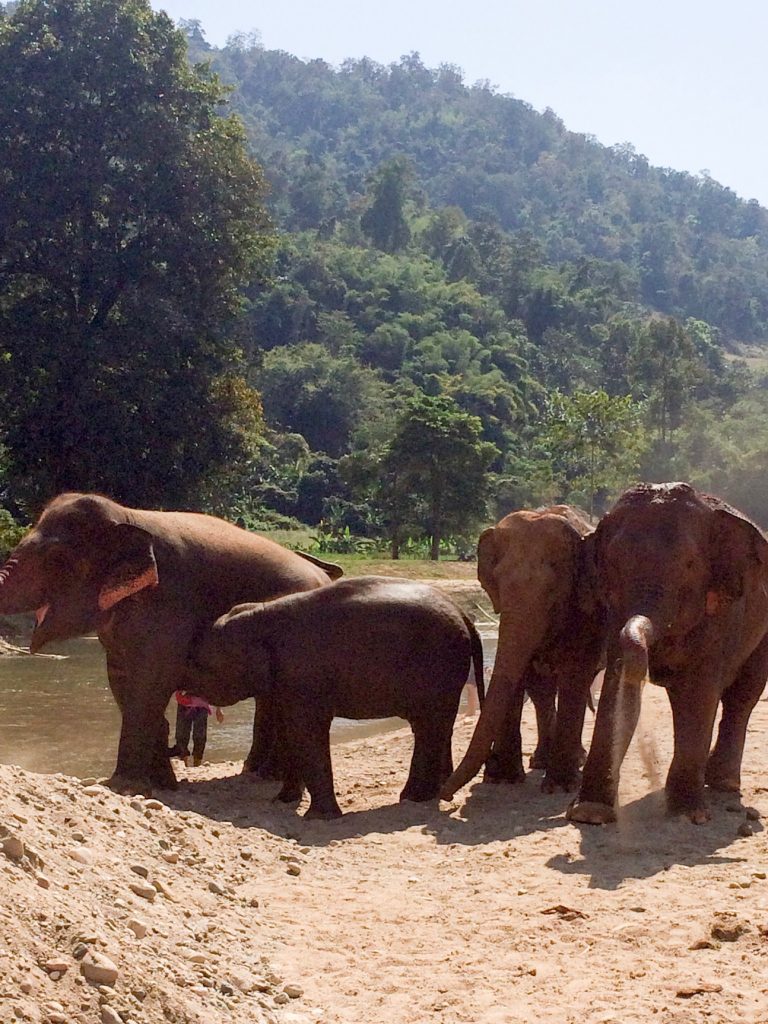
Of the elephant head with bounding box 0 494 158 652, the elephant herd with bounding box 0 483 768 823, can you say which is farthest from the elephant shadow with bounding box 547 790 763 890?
the elephant head with bounding box 0 494 158 652

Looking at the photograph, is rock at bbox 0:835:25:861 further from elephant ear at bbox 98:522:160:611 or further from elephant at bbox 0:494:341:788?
elephant ear at bbox 98:522:160:611

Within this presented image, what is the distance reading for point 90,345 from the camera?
2641 cm

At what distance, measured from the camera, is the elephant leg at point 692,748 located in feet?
25.7

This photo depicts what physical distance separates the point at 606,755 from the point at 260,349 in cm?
2623

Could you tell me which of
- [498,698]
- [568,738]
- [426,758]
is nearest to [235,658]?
[426,758]

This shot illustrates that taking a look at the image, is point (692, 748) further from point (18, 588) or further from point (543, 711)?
point (18, 588)

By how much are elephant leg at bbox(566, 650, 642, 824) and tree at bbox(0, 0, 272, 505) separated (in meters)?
19.3

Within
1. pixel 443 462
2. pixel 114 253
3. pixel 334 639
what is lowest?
pixel 334 639

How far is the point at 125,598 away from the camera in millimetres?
9070

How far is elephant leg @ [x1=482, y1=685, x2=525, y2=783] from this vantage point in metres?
9.21

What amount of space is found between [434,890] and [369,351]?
83.4 meters

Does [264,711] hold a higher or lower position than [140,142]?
lower

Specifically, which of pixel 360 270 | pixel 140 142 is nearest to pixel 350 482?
pixel 140 142

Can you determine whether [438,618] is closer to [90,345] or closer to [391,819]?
[391,819]
